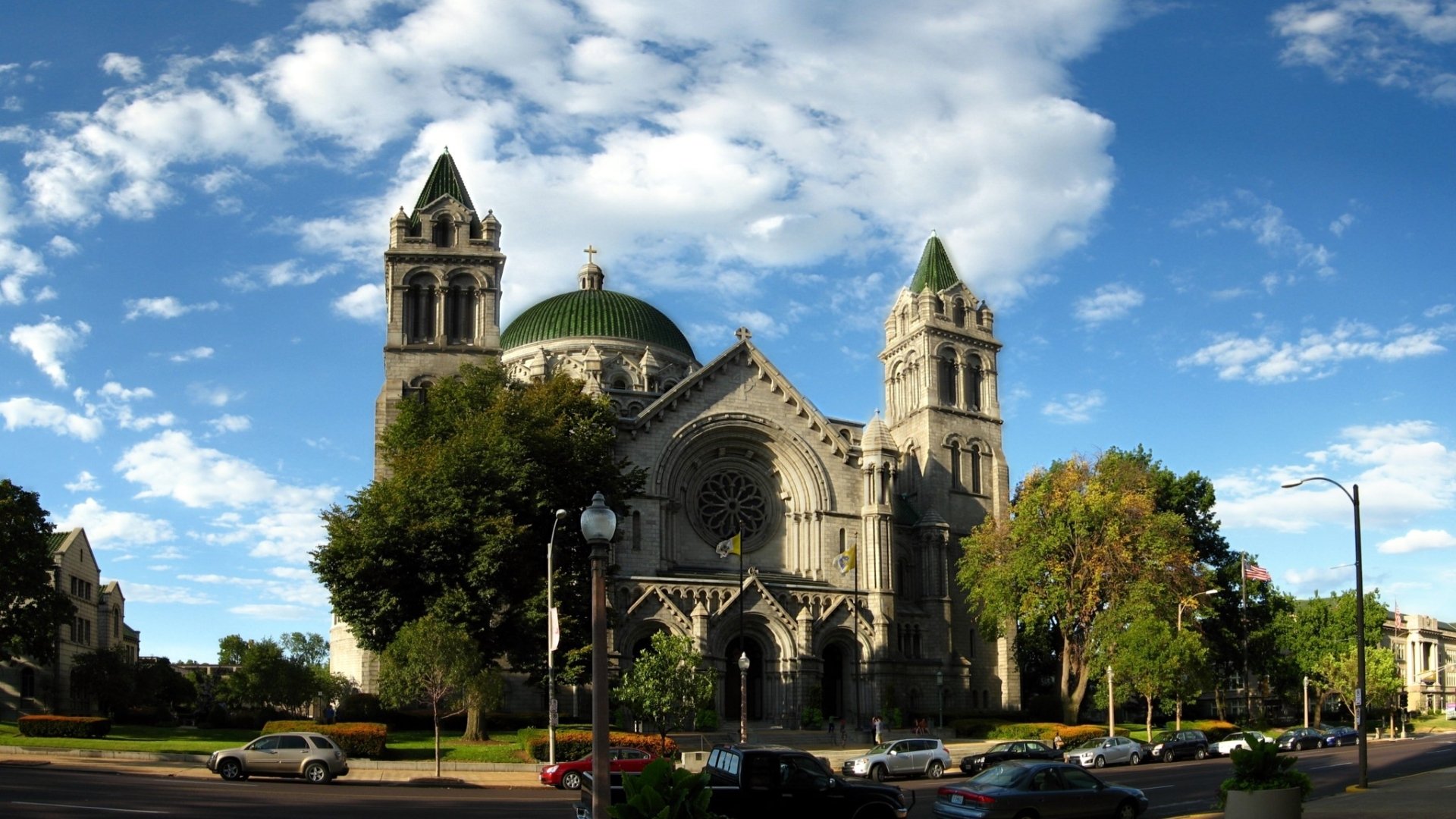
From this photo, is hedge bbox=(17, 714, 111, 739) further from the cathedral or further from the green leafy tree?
the cathedral

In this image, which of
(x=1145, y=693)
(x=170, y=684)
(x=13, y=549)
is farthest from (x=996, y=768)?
(x=170, y=684)

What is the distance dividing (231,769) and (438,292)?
117 ft

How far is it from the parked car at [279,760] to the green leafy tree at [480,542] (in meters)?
11.5

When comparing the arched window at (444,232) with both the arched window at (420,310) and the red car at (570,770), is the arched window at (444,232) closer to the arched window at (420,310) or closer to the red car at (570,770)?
the arched window at (420,310)

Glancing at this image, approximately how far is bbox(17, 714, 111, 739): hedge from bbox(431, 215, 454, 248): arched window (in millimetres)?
30807

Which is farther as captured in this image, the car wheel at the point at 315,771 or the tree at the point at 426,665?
the tree at the point at 426,665

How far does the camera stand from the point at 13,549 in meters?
48.8

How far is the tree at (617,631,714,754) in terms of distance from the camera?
4566 cm

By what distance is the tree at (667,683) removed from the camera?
150ft

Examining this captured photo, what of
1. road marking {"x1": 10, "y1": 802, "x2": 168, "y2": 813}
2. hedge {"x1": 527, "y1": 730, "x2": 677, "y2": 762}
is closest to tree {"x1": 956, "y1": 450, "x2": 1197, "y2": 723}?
hedge {"x1": 527, "y1": 730, "x2": 677, "y2": 762}

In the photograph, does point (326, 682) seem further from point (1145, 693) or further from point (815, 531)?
point (1145, 693)

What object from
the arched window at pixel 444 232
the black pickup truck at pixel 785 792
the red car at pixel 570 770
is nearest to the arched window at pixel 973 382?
the arched window at pixel 444 232

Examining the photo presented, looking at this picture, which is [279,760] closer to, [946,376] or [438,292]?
[438,292]

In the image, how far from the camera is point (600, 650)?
15328 millimetres
